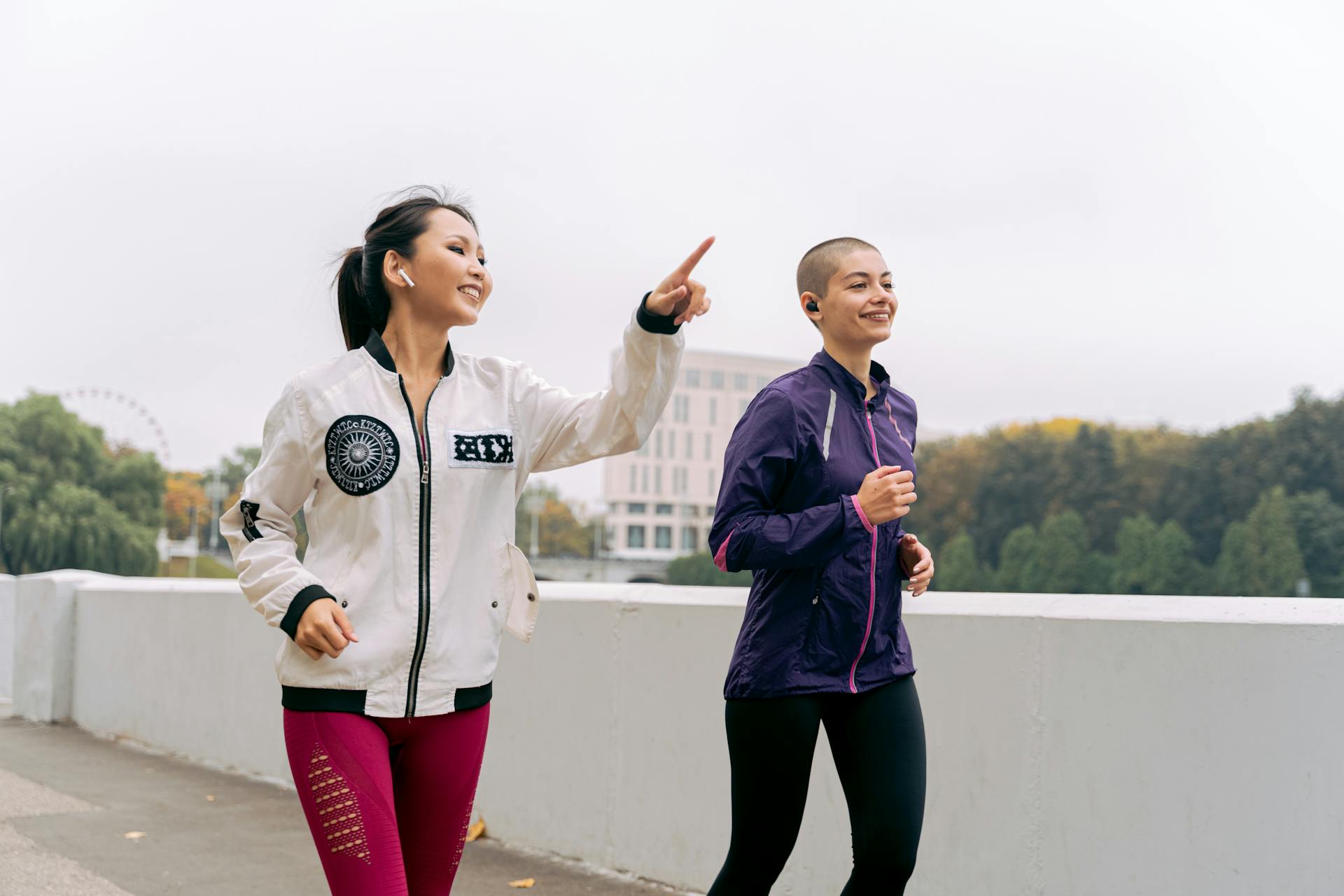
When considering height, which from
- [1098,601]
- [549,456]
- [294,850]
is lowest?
[294,850]

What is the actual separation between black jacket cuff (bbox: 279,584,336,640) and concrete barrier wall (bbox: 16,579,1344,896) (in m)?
2.42

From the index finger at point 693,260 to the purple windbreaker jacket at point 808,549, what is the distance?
61 centimetres

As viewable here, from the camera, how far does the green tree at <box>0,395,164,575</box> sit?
236ft

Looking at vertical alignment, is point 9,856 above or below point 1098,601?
below

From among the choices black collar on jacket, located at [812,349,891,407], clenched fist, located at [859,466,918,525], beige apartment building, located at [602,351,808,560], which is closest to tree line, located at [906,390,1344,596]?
beige apartment building, located at [602,351,808,560]

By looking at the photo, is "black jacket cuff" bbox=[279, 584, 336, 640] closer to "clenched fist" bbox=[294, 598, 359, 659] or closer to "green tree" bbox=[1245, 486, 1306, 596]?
"clenched fist" bbox=[294, 598, 359, 659]

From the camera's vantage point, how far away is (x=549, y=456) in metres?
3.01

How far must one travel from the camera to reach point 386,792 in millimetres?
2639

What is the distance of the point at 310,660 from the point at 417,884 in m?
0.51

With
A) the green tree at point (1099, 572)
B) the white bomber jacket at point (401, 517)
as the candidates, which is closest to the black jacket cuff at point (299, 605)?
the white bomber jacket at point (401, 517)

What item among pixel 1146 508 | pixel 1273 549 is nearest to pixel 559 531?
pixel 1146 508

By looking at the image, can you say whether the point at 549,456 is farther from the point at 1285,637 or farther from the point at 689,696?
the point at 689,696

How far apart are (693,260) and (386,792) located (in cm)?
118

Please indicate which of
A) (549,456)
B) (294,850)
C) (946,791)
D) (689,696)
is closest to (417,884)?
(549,456)
